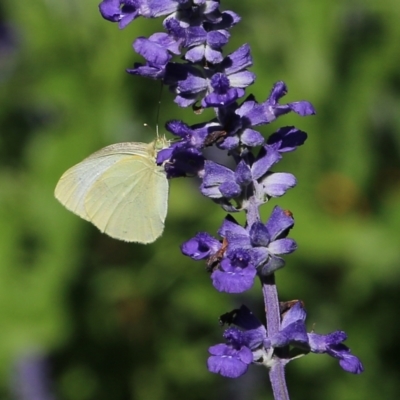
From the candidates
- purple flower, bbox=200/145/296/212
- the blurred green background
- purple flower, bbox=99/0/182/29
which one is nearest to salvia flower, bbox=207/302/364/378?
purple flower, bbox=200/145/296/212

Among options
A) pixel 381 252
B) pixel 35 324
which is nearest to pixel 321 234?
pixel 381 252

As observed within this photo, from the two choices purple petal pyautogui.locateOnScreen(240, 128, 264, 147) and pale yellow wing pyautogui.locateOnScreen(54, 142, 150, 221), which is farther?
pale yellow wing pyautogui.locateOnScreen(54, 142, 150, 221)

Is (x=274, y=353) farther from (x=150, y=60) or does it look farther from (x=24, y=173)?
(x=24, y=173)

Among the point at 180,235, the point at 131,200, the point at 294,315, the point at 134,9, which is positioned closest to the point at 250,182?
the point at 294,315

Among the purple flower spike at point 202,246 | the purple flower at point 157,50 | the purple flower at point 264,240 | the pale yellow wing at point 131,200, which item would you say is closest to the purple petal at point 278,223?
the purple flower at point 264,240

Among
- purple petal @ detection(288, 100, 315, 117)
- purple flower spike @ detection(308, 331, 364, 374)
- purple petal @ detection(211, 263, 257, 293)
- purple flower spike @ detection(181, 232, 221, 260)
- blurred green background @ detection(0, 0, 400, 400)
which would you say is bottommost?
blurred green background @ detection(0, 0, 400, 400)

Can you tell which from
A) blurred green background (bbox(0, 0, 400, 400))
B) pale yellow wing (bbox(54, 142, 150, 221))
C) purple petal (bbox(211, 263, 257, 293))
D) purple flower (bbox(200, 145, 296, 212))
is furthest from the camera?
blurred green background (bbox(0, 0, 400, 400))

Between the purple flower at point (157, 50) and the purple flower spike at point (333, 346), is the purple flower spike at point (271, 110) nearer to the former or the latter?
the purple flower at point (157, 50)

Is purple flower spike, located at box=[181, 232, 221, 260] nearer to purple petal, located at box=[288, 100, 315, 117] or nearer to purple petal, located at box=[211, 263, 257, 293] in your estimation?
purple petal, located at box=[211, 263, 257, 293]
